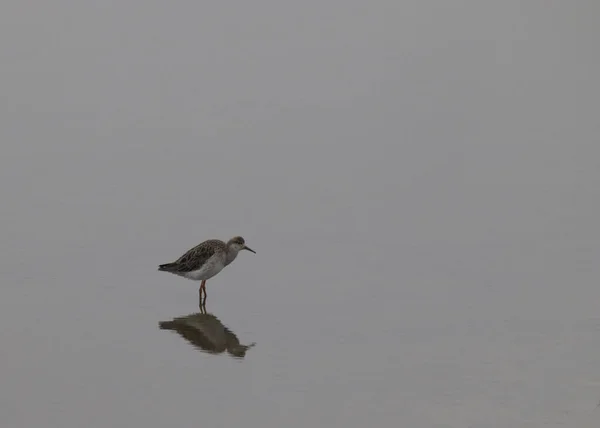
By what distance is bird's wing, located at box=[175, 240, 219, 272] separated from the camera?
2259cm

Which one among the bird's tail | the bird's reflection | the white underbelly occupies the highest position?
the bird's tail

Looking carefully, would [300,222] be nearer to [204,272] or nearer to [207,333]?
[204,272]

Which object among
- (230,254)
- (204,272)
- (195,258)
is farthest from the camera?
(230,254)

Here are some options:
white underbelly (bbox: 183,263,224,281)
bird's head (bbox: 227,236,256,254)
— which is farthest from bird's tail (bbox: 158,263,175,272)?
bird's head (bbox: 227,236,256,254)

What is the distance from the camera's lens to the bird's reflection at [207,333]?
1918 centimetres

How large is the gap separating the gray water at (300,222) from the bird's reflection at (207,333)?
71 millimetres

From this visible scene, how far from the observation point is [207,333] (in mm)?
20188

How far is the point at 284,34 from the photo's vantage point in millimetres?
59688

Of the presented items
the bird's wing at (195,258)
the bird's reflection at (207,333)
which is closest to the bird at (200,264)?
the bird's wing at (195,258)

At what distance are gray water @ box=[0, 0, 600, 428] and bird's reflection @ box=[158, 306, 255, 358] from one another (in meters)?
0.07

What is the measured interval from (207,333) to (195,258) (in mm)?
2829

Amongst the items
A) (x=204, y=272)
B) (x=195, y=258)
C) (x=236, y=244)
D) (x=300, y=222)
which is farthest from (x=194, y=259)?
(x=300, y=222)

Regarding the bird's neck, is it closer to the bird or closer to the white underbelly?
the bird

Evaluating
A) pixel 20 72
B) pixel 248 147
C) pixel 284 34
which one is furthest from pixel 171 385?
pixel 284 34
